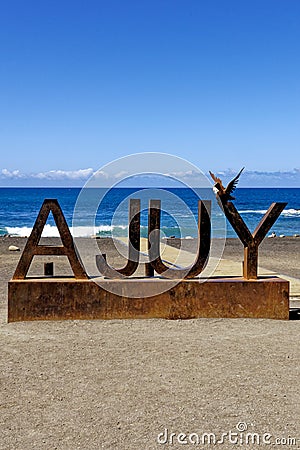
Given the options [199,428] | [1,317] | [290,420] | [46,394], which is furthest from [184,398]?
[1,317]

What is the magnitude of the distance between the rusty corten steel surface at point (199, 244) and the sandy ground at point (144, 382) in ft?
1.78

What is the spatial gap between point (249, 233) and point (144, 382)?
2466 mm

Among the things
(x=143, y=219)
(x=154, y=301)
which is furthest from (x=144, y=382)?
(x=143, y=219)

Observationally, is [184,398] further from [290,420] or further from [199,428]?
[290,420]

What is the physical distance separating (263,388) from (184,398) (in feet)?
2.05

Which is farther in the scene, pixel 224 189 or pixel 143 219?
pixel 143 219

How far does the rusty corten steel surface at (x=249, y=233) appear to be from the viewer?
6031mm

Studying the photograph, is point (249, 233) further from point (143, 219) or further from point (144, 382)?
point (143, 219)

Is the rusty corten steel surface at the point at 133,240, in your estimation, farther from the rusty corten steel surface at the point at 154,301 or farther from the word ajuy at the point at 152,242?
the rusty corten steel surface at the point at 154,301

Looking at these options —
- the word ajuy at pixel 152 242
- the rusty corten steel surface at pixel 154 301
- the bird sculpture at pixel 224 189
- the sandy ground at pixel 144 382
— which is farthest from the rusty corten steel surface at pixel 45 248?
the bird sculpture at pixel 224 189

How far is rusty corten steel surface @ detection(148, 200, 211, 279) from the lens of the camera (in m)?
5.98

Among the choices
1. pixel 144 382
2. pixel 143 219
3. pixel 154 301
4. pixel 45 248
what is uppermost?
pixel 143 219

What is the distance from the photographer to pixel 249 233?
6.09 m

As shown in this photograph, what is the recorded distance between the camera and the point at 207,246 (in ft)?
19.6
